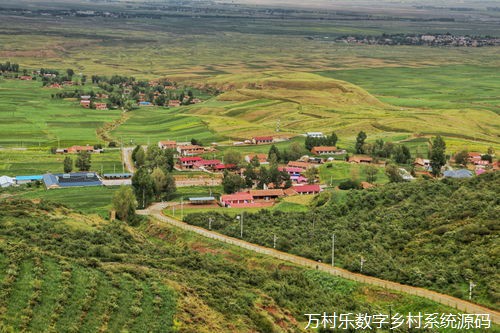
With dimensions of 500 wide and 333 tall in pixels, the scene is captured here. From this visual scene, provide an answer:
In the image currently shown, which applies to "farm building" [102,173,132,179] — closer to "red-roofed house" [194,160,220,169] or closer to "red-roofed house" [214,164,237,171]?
"red-roofed house" [194,160,220,169]

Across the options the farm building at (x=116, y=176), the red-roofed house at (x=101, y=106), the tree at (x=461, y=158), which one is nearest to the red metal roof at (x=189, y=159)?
the farm building at (x=116, y=176)

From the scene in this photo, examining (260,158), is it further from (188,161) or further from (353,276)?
(353,276)

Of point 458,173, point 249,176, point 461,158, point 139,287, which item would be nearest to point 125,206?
point 249,176

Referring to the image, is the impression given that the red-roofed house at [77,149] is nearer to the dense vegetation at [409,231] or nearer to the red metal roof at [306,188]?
the red metal roof at [306,188]

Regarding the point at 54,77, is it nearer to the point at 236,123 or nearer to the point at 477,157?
the point at 236,123

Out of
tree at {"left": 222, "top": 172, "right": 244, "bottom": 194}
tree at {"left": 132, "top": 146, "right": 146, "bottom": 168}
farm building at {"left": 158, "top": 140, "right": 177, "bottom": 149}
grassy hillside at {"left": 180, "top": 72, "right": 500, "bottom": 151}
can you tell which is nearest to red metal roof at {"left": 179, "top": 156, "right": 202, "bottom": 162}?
tree at {"left": 132, "top": 146, "right": 146, "bottom": 168}

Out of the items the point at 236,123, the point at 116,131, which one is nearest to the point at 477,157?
the point at 236,123
